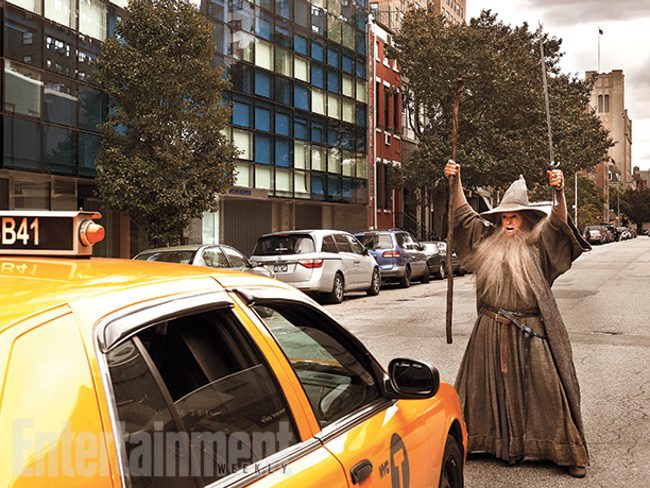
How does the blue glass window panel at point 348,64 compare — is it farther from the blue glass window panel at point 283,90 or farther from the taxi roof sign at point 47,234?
the taxi roof sign at point 47,234

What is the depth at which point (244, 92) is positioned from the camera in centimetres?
3008

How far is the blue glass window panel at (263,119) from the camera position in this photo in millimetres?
30922

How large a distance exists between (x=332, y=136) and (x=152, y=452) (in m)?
35.1

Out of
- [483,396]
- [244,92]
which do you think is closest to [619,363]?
[483,396]

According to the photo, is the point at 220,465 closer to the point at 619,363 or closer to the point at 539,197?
the point at 619,363

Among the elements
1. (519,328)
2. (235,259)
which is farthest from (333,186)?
(519,328)

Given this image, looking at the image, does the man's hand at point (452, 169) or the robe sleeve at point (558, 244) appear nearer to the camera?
the robe sleeve at point (558, 244)

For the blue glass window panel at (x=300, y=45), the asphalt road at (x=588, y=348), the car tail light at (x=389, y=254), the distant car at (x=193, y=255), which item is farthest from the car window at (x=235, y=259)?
the blue glass window panel at (x=300, y=45)

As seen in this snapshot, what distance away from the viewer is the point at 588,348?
34.6ft

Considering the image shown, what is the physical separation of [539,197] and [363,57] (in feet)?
50.5

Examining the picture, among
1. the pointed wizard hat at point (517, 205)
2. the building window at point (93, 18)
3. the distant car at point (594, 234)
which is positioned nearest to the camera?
the pointed wizard hat at point (517, 205)

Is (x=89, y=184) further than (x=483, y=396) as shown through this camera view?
Yes

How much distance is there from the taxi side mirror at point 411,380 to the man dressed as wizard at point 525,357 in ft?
6.92

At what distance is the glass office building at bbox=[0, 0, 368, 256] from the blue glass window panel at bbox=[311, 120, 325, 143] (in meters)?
0.06
